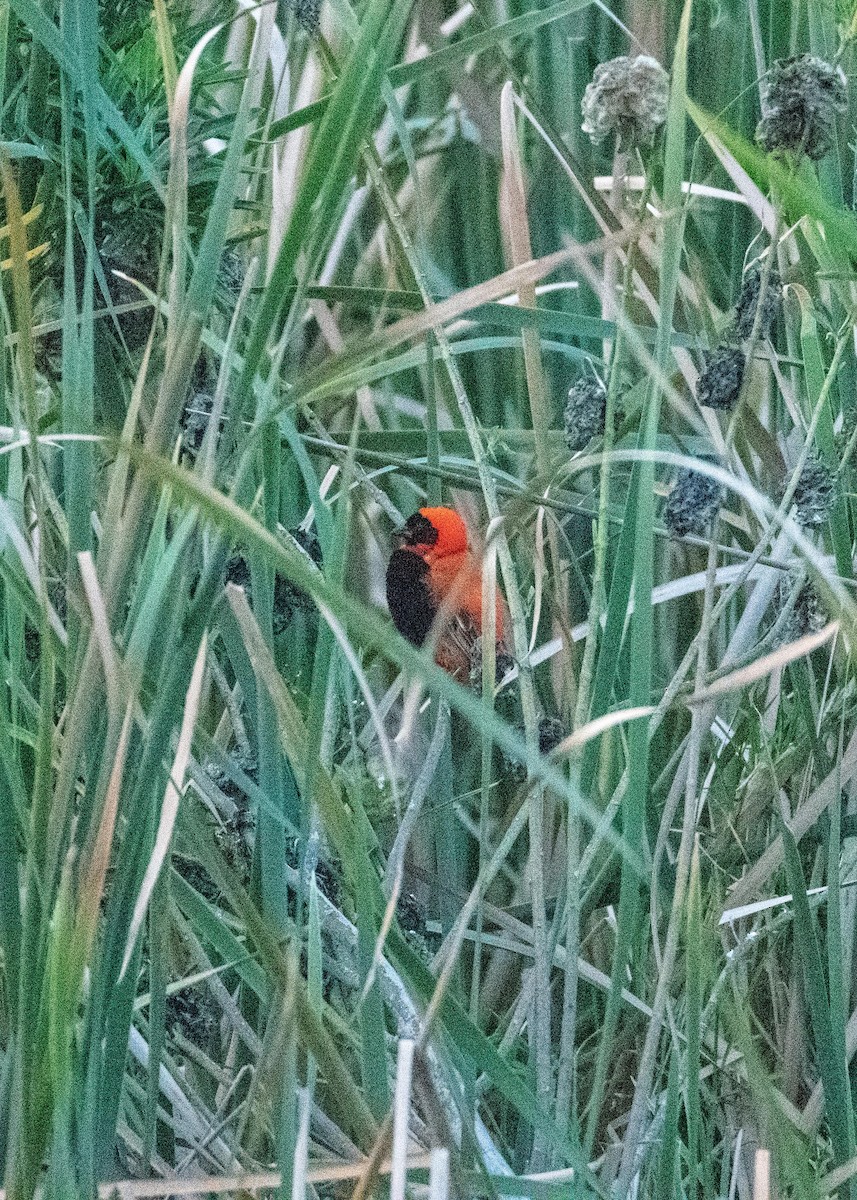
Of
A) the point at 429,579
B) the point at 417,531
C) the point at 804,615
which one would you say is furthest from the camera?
the point at 429,579

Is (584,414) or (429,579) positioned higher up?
(584,414)

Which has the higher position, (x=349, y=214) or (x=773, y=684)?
(x=349, y=214)

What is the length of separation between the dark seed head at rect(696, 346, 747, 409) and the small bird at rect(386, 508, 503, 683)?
420 mm

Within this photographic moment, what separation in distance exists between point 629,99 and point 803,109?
0.28 ft

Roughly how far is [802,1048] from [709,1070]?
6cm

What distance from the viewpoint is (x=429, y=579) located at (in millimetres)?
1232

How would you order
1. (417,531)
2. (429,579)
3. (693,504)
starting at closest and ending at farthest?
(693,504) < (417,531) < (429,579)

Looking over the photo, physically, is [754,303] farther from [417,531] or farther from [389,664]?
[389,664]

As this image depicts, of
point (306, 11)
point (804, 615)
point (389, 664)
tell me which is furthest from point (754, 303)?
point (389, 664)

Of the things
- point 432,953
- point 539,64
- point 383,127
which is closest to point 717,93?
point 539,64

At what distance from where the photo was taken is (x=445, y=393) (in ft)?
3.81

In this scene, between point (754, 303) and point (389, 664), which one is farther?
point (389, 664)

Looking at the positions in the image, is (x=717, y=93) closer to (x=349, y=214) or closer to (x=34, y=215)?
(x=349, y=214)

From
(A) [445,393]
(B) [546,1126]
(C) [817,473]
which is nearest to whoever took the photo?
(B) [546,1126]
